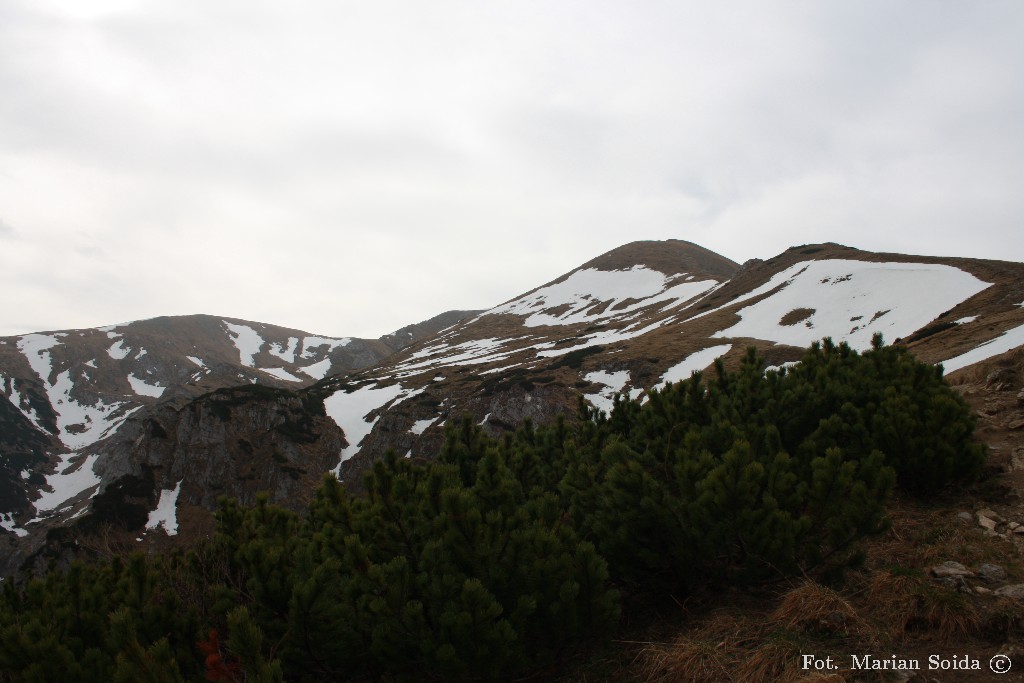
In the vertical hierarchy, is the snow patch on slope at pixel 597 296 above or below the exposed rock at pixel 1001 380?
above

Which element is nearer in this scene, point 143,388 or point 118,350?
point 143,388

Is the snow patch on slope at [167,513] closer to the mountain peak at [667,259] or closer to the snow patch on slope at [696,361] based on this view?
the snow patch on slope at [696,361]

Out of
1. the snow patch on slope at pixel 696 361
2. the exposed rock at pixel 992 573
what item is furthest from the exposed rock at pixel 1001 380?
the snow patch on slope at pixel 696 361

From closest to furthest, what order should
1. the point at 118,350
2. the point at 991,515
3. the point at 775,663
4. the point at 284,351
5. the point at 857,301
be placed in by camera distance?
1. the point at 775,663
2. the point at 991,515
3. the point at 857,301
4. the point at 118,350
5. the point at 284,351

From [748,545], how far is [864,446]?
3.46m

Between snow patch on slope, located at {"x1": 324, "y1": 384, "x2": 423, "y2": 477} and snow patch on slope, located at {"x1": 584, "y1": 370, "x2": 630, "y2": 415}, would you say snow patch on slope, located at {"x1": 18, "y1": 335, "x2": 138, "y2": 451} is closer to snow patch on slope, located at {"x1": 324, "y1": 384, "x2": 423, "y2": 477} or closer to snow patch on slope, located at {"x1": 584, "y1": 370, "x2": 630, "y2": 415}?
snow patch on slope, located at {"x1": 324, "y1": 384, "x2": 423, "y2": 477}

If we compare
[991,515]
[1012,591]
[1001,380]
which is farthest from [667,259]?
[1012,591]

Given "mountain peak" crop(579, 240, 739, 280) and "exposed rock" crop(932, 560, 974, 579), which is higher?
"mountain peak" crop(579, 240, 739, 280)

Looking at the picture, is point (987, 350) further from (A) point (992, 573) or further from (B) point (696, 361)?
(B) point (696, 361)

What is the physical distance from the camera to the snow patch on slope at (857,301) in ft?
126

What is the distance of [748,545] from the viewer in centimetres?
490

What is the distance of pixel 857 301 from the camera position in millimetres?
46594

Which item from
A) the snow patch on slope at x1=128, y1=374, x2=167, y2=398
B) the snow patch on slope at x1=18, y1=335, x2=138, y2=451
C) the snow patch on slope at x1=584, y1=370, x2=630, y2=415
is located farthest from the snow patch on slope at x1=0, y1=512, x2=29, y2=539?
the snow patch on slope at x1=584, y1=370, x2=630, y2=415

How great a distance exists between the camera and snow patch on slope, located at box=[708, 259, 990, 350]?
38.4m
